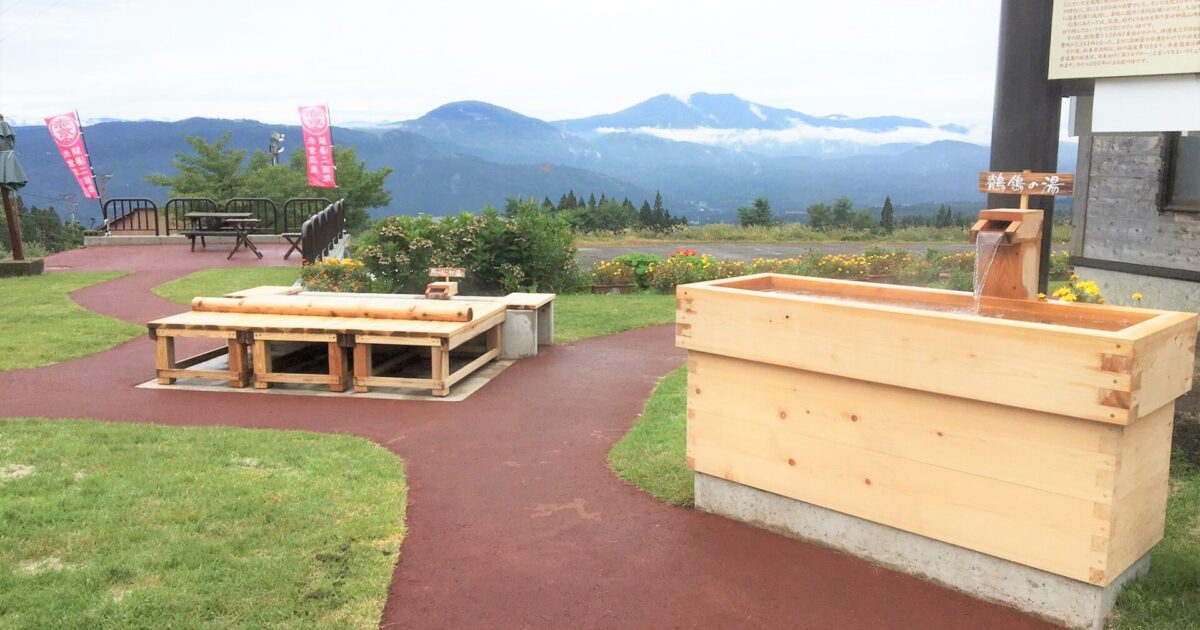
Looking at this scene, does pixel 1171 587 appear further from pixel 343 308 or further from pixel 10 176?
pixel 10 176

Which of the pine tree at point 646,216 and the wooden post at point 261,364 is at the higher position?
the pine tree at point 646,216

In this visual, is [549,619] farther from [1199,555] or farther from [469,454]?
[1199,555]

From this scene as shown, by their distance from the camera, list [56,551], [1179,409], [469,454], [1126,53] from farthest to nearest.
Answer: [1126,53] < [469,454] < [1179,409] < [56,551]

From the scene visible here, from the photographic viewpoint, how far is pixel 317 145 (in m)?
31.0

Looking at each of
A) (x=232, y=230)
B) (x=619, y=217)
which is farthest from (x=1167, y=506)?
(x=619, y=217)

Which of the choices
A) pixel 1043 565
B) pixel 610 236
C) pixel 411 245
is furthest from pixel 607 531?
pixel 610 236

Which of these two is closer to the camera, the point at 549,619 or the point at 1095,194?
the point at 549,619

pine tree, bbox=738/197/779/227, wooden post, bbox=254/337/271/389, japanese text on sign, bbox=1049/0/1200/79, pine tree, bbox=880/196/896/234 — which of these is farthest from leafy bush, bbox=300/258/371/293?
pine tree, bbox=738/197/779/227

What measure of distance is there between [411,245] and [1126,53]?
873 cm

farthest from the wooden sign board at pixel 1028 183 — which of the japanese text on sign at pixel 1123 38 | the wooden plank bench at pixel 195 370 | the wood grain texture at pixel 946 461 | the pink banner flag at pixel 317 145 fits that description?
the pink banner flag at pixel 317 145

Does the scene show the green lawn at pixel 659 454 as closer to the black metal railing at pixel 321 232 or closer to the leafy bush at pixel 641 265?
Result: the leafy bush at pixel 641 265

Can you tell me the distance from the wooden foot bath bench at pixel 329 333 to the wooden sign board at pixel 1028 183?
14.4ft

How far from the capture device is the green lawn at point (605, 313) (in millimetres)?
11031

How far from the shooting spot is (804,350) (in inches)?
167
